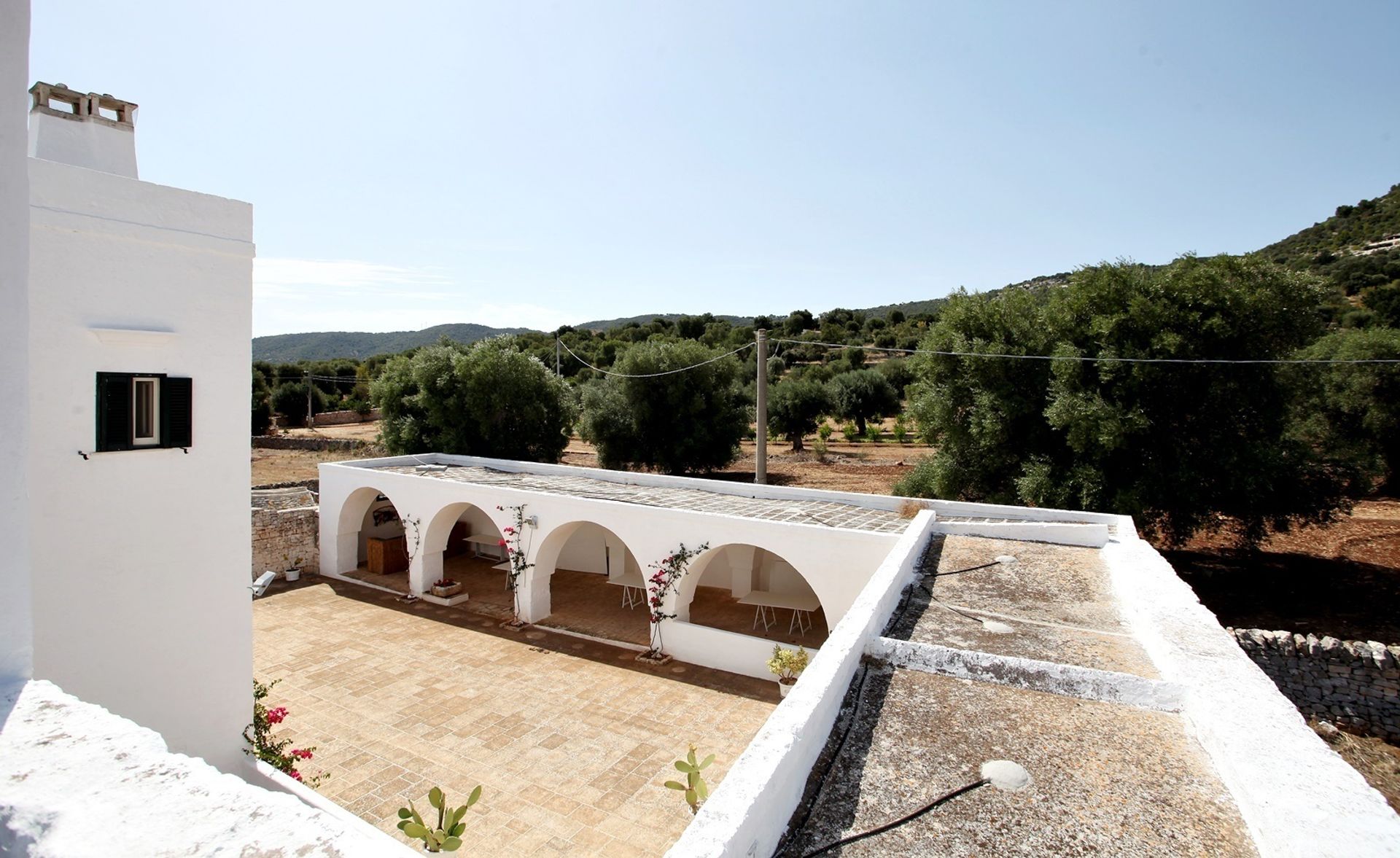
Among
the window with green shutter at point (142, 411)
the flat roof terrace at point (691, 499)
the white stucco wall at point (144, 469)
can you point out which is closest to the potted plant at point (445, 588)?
the flat roof terrace at point (691, 499)

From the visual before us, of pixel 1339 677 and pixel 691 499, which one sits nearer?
pixel 1339 677

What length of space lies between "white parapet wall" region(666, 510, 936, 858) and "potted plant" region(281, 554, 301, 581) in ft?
42.1

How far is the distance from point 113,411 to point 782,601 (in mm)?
8046

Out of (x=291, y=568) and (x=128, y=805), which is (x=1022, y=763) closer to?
(x=128, y=805)

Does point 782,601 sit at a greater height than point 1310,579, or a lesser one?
greater

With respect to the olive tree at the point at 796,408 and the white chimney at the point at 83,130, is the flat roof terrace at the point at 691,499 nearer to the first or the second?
the white chimney at the point at 83,130

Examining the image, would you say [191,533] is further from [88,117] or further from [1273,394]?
[1273,394]

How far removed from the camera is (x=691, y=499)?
1075 cm

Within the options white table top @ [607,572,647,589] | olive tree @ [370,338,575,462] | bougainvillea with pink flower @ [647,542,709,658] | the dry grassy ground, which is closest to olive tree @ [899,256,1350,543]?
the dry grassy ground

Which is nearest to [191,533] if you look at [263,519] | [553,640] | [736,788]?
[736,788]

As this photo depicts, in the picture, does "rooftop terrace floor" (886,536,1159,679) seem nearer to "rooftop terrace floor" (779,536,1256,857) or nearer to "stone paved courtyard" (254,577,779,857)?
"rooftop terrace floor" (779,536,1256,857)

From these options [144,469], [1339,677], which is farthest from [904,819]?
[1339,677]

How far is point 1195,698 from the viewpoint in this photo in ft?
10.2

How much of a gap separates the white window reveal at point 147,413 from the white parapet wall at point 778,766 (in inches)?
183
